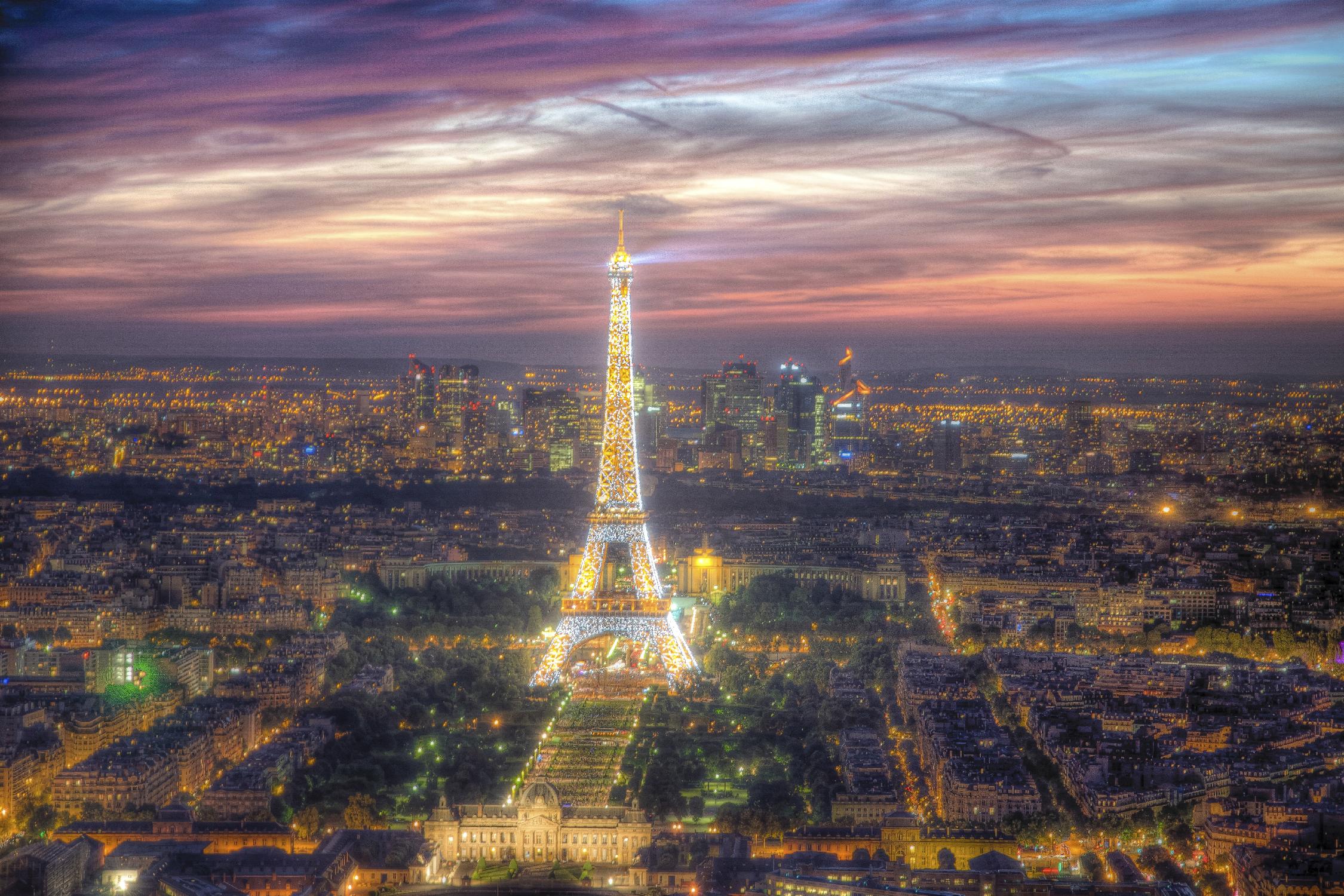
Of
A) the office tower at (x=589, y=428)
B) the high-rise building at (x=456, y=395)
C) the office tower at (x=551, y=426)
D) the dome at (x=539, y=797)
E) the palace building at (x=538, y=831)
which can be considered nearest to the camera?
the palace building at (x=538, y=831)

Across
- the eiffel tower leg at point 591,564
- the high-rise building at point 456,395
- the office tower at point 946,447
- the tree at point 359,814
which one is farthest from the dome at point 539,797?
the high-rise building at point 456,395

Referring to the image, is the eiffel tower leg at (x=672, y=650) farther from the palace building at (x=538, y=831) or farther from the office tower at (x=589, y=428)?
the office tower at (x=589, y=428)

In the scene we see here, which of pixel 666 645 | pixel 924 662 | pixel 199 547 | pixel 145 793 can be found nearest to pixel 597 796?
pixel 145 793

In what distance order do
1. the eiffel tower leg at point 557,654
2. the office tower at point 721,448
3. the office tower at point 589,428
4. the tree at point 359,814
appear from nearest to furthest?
the tree at point 359,814 → the eiffel tower leg at point 557,654 → the office tower at point 589,428 → the office tower at point 721,448

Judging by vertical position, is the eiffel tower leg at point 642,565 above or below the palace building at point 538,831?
above

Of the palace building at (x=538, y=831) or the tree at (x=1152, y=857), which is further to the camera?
the palace building at (x=538, y=831)

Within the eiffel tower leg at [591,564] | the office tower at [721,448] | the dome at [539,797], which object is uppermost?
the eiffel tower leg at [591,564]

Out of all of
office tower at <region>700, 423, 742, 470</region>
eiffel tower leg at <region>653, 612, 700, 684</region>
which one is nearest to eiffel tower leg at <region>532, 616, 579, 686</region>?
eiffel tower leg at <region>653, 612, 700, 684</region>
